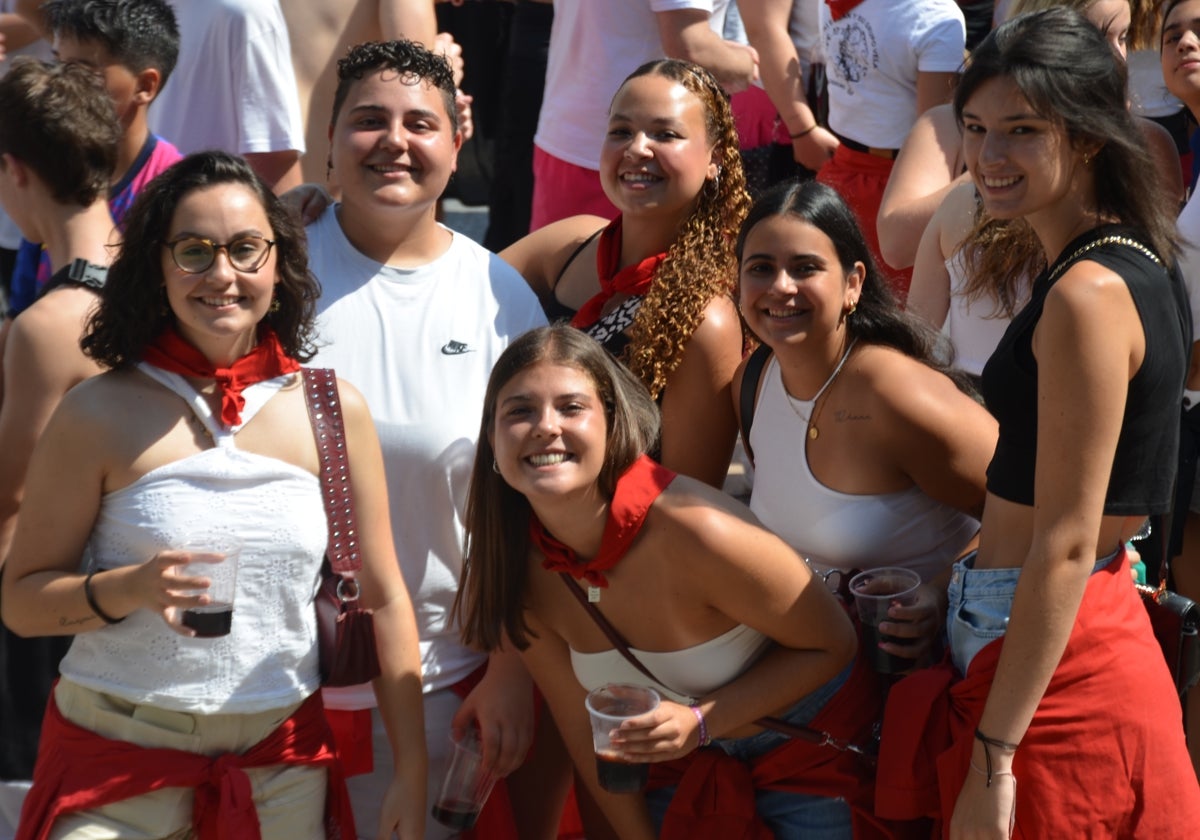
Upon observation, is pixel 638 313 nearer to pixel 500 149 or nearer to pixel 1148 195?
pixel 1148 195

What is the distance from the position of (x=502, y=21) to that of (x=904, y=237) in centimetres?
320

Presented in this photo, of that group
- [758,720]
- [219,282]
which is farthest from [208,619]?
[758,720]

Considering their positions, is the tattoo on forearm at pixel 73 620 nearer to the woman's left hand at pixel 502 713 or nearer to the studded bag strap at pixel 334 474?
the studded bag strap at pixel 334 474

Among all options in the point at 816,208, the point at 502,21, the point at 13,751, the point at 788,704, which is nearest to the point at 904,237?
the point at 816,208

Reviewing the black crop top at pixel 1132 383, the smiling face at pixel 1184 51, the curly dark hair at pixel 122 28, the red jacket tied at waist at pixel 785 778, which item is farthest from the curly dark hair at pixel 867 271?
the curly dark hair at pixel 122 28

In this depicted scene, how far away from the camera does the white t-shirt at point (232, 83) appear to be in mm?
4574

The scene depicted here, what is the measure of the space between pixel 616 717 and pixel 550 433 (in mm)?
552

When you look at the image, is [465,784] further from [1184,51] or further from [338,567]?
[1184,51]

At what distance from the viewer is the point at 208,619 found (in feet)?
8.14

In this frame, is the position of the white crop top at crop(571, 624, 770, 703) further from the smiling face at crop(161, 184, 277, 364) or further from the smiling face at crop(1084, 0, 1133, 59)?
the smiling face at crop(1084, 0, 1133, 59)

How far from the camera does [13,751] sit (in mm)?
3605

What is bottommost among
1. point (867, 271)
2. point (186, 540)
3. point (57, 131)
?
point (186, 540)

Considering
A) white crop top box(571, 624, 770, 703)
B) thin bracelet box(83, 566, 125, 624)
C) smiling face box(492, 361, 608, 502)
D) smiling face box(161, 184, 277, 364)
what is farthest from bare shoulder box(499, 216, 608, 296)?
thin bracelet box(83, 566, 125, 624)

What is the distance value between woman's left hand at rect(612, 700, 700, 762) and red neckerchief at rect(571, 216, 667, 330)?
1.08 m
